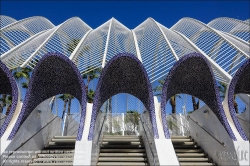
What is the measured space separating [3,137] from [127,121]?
10.0m

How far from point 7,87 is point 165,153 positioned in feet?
26.6

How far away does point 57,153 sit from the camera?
33.6ft

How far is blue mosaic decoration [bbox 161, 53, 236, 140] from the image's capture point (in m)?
9.66

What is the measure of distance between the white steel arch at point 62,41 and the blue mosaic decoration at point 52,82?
7.09 ft

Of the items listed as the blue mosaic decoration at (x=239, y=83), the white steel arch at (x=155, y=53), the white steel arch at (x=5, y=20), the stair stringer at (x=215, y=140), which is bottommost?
the stair stringer at (x=215, y=140)

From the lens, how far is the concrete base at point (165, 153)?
7.55 m

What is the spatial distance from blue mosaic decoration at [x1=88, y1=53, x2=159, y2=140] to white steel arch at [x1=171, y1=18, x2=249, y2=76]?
195 inches

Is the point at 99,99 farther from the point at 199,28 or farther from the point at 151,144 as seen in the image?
the point at 199,28

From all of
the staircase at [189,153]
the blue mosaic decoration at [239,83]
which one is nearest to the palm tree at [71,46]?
the staircase at [189,153]

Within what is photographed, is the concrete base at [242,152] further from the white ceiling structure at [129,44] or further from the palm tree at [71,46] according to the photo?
the palm tree at [71,46]

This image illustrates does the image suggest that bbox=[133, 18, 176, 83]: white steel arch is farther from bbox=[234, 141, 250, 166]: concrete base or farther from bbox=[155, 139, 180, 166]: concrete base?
bbox=[234, 141, 250, 166]: concrete base

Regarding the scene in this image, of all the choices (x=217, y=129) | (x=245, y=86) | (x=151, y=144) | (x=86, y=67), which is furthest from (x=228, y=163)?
(x=86, y=67)

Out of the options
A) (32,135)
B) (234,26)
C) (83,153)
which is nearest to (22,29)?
(32,135)

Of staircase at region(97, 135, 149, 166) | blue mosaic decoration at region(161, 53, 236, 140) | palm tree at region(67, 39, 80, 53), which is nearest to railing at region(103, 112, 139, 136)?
staircase at region(97, 135, 149, 166)
